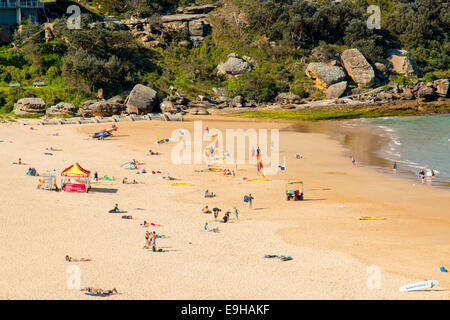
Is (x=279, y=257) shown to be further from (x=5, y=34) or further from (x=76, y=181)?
(x=5, y=34)

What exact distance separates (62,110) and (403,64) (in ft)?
173

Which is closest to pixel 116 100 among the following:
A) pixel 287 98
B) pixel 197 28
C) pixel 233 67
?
pixel 233 67

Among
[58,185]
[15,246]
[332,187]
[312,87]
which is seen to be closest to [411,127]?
[312,87]

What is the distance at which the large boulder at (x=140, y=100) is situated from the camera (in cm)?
6228

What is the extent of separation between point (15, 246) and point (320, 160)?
26.4 meters

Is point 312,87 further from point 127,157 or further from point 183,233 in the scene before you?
point 183,233

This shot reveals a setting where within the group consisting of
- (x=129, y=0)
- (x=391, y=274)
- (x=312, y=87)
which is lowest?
(x=391, y=274)

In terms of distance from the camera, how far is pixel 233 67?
246 ft

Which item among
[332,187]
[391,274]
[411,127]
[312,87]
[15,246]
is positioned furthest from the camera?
[312,87]

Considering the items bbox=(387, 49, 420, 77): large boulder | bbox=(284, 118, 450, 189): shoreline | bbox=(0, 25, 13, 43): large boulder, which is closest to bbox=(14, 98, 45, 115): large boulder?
bbox=(0, 25, 13, 43): large boulder

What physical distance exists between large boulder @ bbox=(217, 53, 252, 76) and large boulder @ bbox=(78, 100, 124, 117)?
20.2 meters

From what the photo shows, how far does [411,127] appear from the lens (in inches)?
2233
